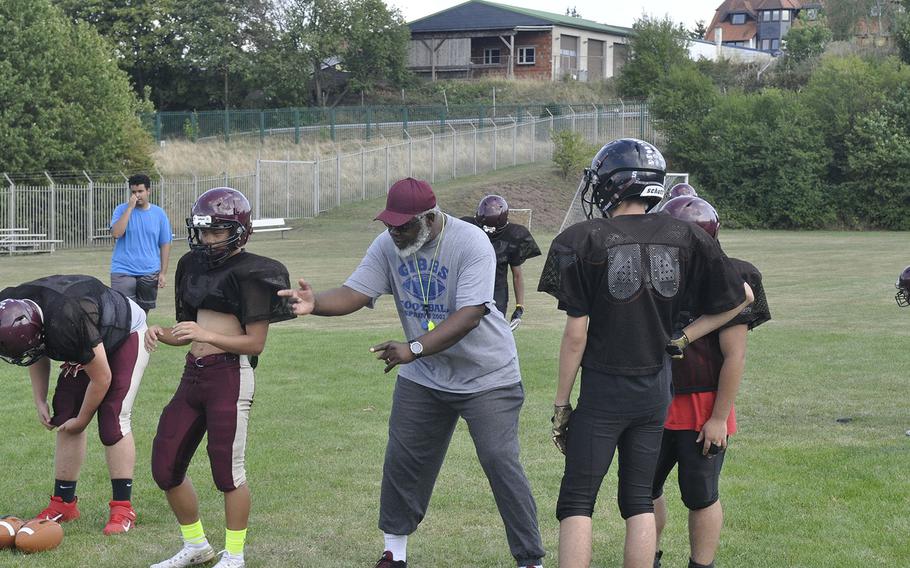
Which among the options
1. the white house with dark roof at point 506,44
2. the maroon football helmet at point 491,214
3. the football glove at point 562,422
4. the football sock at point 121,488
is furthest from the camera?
the white house with dark roof at point 506,44

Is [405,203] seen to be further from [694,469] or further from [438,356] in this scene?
[694,469]

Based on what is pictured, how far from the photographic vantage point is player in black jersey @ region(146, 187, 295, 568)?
5234 millimetres

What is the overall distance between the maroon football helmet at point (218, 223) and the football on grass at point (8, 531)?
1.86 m

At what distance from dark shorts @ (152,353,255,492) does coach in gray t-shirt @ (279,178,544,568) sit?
1.73ft

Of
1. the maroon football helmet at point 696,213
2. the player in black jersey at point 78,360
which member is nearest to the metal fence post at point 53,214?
the player in black jersey at point 78,360

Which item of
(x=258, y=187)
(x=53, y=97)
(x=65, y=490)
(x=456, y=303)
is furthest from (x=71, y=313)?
(x=258, y=187)

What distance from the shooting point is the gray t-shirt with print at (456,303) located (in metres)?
5.15

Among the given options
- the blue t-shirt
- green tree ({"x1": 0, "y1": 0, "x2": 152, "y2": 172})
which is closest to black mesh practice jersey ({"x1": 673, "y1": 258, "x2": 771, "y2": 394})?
the blue t-shirt

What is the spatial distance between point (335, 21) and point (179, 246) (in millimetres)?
34563

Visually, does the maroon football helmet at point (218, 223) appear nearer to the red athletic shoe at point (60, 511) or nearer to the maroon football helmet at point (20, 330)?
the maroon football helmet at point (20, 330)

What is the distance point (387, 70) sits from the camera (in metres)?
66.7

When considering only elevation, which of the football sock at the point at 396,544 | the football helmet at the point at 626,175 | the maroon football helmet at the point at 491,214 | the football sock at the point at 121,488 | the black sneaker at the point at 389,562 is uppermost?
the football helmet at the point at 626,175

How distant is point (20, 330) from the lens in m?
5.29

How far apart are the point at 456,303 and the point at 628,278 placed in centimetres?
103
